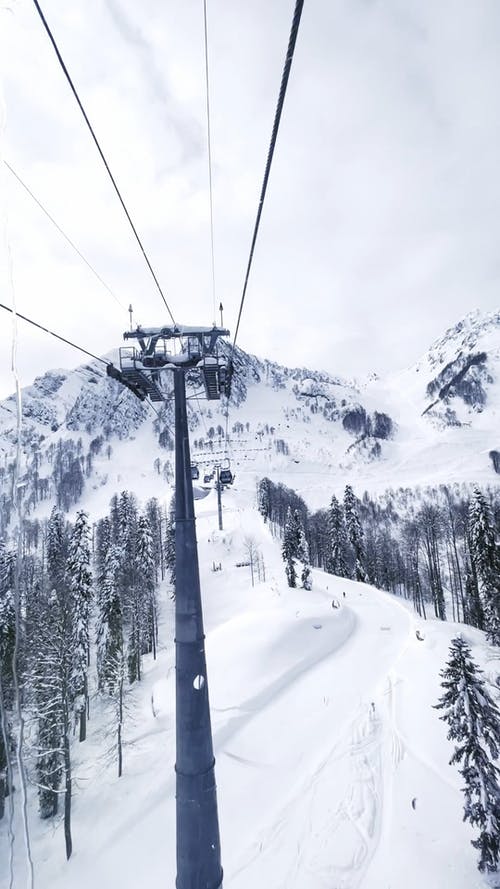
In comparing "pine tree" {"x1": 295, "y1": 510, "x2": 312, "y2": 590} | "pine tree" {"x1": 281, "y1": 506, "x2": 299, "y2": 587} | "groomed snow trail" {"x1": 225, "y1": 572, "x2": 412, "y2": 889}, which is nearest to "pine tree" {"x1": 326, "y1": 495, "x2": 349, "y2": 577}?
"pine tree" {"x1": 295, "y1": 510, "x2": 312, "y2": 590}

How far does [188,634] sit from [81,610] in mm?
36564

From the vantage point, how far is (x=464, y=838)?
1434 centimetres

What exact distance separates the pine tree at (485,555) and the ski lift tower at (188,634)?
41.1 metres

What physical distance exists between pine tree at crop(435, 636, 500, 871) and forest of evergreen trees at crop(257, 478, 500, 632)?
91.3 ft

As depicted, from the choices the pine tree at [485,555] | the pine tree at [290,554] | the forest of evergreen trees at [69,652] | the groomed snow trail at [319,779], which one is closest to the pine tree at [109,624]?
the forest of evergreen trees at [69,652]

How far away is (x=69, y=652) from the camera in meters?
26.4

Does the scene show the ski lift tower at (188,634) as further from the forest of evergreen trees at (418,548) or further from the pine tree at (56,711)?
the forest of evergreen trees at (418,548)

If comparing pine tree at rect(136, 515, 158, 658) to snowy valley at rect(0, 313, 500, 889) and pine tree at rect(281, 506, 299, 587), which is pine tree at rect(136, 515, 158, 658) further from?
pine tree at rect(281, 506, 299, 587)

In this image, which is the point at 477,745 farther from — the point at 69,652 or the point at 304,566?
the point at 304,566

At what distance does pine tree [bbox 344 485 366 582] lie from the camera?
66.8 m

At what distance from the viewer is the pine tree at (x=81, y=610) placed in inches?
1328

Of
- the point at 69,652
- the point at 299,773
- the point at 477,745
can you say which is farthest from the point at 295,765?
the point at 69,652

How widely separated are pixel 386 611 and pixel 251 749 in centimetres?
2972

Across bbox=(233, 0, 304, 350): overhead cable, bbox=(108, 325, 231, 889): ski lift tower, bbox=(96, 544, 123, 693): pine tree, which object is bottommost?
bbox=(96, 544, 123, 693): pine tree
